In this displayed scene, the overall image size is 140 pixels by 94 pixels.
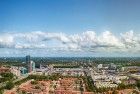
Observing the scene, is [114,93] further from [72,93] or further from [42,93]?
[42,93]

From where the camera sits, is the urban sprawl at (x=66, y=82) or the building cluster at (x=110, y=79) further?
the building cluster at (x=110, y=79)

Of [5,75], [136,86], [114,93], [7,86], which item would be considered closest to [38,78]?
[5,75]

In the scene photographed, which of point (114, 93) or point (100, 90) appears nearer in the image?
point (114, 93)

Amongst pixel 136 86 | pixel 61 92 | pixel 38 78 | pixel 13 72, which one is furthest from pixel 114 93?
pixel 13 72

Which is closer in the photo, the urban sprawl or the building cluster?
the urban sprawl

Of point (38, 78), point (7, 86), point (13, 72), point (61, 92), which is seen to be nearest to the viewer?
point (61, 92)

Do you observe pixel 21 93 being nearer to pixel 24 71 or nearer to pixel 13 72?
pixel 13 72

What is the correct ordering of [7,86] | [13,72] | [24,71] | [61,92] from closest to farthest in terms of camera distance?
[61,92], [7,86], [13,72], [24,71]

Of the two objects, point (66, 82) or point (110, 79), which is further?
point (110, 79)

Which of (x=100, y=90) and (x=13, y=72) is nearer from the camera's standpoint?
(x=100, y=90)
